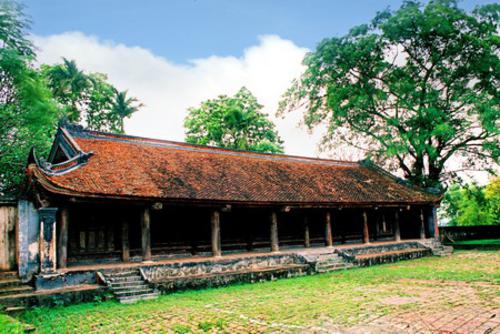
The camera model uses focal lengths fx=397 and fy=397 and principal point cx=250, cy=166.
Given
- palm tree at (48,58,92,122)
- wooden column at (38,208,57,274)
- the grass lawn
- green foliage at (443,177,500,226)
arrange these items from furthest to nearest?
green foliage at (443,177,500,226), palm tree at (48,58,92,122), wooden column at (38,208,57,274), the grass lawn

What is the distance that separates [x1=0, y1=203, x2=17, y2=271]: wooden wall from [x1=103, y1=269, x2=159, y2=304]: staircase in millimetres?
2579

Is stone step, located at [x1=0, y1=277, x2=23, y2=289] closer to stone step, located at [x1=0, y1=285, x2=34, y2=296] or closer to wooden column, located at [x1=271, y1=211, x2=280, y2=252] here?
stone step, located at [x1=0, y1=285, x2=34, y2=296]

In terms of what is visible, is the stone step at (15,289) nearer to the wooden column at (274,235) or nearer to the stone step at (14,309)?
the stone step at (14,309)

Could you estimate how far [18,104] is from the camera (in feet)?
68.5

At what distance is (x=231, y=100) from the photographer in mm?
37594

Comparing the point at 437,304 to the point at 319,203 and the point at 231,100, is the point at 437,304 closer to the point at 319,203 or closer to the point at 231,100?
the point at 319,203

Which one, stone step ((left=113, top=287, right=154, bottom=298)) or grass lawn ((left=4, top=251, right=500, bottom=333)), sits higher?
stone step ((left=113, top=287, right=154, bottom=298))

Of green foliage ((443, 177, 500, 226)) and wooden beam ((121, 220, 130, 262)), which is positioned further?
green foliage ((443, 177, 500, 226))

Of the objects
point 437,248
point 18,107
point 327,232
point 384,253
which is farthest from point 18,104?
point 437,248

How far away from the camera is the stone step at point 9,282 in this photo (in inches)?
404

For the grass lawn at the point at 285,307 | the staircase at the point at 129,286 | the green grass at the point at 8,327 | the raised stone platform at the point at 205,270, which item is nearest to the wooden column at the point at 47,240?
the raised stone platform at the point at 205,270

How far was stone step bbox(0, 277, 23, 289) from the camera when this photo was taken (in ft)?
33.7

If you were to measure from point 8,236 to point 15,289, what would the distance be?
170cm

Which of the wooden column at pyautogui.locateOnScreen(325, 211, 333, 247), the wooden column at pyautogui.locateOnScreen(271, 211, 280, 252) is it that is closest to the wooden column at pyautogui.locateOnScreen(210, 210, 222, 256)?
the wooden column at pyautogui.locateOnScreen(271, 211, 280, 252)
